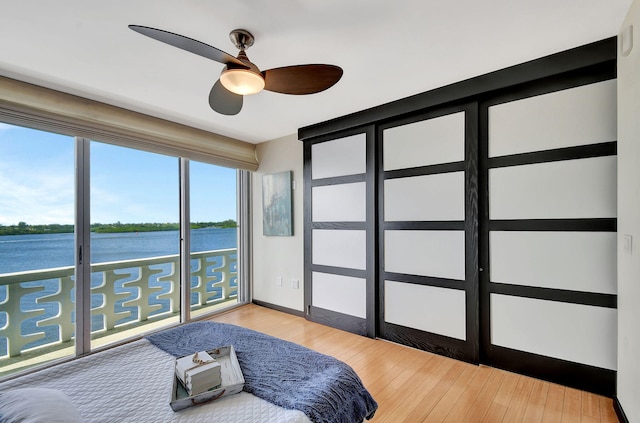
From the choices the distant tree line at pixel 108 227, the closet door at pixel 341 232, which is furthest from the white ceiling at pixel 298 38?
the distant tree line at pixel 108 227

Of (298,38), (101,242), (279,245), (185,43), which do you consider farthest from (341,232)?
(101,242)

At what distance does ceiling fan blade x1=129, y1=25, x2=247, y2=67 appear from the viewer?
132 cm

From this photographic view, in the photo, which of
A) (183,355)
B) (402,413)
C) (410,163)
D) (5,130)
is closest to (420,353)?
(402,413)

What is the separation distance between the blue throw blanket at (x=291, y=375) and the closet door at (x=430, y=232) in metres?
1.42

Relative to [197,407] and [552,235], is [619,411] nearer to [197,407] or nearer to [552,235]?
[552,235]

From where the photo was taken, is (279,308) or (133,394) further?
(279,308)

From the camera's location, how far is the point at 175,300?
3.61 metres

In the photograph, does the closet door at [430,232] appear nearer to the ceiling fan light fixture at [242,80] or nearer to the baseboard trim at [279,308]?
the baseboard trim at [279,308]

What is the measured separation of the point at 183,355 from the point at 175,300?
2.24m

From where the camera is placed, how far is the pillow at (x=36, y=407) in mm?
957

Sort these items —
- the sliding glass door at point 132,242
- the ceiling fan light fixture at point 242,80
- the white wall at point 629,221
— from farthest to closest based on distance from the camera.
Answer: the sliding glass door at point 132,242, the ceiling fan light fixture at point 242,80, the white wall at point 629,221

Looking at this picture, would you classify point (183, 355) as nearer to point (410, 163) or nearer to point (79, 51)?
point (79, 51)

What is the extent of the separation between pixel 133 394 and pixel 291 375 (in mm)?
688

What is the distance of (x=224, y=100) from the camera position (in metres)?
2.08
